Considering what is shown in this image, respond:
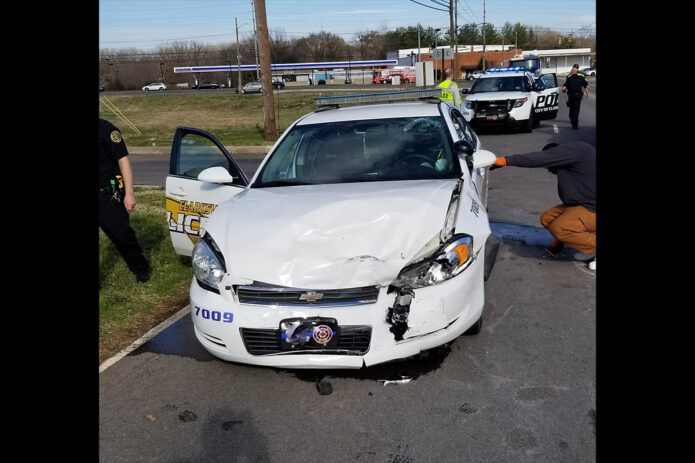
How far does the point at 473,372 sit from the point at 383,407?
2.23ft

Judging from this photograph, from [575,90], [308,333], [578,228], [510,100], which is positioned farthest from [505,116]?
[308,333]

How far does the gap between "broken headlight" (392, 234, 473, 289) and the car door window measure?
2.62m

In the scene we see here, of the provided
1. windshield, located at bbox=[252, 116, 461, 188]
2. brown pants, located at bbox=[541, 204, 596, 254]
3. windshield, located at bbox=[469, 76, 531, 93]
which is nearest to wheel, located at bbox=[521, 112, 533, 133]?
windshield, located at bbox=[469, 76, 531, 93]

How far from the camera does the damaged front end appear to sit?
11.4ft

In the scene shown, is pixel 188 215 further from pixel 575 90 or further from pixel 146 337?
pixel 575 90

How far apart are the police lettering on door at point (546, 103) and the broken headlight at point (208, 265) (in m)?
16.6

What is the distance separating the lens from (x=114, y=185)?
17.3 feet

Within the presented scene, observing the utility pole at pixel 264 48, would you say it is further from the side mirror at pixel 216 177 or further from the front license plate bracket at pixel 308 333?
the front license plate bracket at pixel 308 333

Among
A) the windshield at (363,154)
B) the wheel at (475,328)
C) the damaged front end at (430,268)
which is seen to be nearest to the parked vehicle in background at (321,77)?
the windshield at (363,154)

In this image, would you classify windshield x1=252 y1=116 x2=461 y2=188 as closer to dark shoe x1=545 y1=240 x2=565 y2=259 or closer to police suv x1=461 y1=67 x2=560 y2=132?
dark shoe x1=545 y1=240 x2=565 y2=259

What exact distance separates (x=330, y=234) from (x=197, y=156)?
2.36 m
